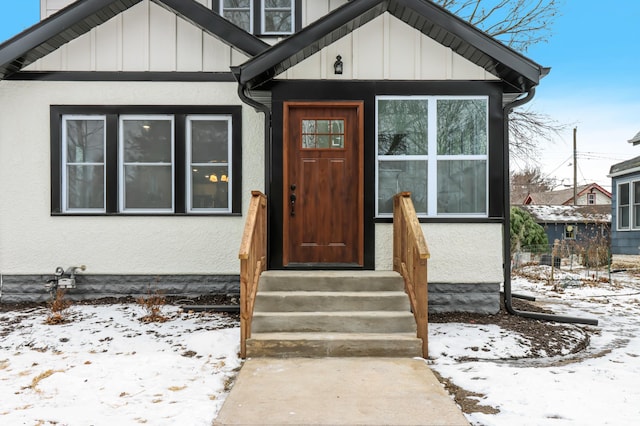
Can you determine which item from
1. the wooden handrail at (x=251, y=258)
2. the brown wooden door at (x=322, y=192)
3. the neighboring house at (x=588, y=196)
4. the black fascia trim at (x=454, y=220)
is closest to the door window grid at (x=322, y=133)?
the brown wooden door at (x=322, y=192)

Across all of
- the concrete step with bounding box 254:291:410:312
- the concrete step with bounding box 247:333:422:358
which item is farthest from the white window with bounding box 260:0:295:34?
the concrete step with bounding box 247:333:422:358

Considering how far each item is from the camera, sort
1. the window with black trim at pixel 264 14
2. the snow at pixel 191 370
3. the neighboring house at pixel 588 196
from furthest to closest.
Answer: the neighboring house at pixel 588 196
the window with black trim at pixel 264 14
the snow at pixel 191 370

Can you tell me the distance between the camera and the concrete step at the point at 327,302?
4.65 m

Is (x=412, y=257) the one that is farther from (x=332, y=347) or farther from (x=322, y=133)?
(x=322, y=133)

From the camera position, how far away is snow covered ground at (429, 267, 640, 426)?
9.78ft

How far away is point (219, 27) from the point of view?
5.98 metres

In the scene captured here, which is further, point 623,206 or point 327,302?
point 623,206

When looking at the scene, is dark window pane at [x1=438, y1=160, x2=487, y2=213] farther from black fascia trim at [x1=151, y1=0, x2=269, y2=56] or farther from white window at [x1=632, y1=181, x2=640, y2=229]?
white window at [x1=632, y1=181, x2=640, y2=229]

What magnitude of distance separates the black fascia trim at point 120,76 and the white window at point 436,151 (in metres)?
2.52

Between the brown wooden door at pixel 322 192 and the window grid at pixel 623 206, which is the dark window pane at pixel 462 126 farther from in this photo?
the window grid at pixel 623 206

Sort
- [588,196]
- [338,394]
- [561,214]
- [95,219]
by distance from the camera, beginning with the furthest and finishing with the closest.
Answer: [588,196]
[561,214]
[95,219]
[338,394]

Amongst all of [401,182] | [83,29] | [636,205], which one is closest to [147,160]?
[83,29]

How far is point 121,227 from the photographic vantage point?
6230 mm

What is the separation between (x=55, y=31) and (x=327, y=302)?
517 centimetres
